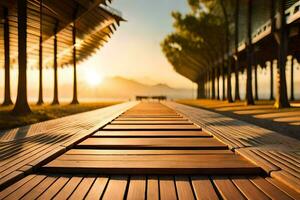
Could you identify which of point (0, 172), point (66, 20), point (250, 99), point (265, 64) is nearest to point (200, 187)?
point (0, 172)

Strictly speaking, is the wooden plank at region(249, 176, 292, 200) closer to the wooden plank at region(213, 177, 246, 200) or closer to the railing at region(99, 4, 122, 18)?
the wooden plank at region(213, 177, 246, 200)

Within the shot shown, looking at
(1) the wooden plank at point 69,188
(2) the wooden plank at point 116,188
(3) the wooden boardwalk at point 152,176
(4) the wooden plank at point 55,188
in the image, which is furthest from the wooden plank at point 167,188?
(4) the wooden plank at point 55,188

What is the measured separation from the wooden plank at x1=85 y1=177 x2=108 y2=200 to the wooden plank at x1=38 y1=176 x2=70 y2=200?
0.34 metres

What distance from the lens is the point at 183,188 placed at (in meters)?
2.83

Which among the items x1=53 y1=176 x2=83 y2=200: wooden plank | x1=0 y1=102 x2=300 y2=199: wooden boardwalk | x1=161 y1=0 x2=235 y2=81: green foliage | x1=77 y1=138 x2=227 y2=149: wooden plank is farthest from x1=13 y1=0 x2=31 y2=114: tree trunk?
x1=161 y1=0 x2=235 y2=81: green foliage

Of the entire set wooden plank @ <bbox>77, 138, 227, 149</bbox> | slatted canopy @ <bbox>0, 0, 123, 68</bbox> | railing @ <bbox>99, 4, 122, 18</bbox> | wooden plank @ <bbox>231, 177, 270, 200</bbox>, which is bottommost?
wooden plank @ <bbox>231, 177, 270, 200</bbox>

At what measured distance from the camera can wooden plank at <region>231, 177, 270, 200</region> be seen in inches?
104

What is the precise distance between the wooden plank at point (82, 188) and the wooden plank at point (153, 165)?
0.26 metres

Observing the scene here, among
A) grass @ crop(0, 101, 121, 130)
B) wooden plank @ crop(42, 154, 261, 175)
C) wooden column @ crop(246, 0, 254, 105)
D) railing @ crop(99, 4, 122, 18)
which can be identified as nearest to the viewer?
wooden plank @ crop(42, 154, 261, 175)

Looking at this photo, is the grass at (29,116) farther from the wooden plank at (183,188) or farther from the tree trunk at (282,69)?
the tree trunk at (282,69)

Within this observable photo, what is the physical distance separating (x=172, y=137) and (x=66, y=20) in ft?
87.7

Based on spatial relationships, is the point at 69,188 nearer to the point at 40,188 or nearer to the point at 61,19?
the point at 40,188

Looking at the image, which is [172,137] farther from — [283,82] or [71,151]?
[283,82]

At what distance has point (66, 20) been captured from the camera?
28922 millimetres
